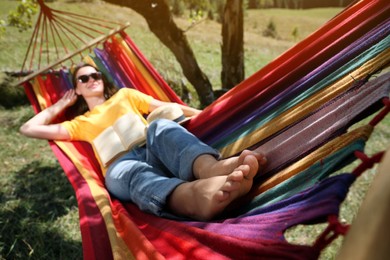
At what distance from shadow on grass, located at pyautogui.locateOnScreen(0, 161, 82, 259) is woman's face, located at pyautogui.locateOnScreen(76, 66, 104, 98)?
702 mm

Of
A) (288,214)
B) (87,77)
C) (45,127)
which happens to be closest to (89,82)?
(87,77)

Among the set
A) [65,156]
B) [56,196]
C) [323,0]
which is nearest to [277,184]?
[65,156]

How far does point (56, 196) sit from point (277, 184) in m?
1.75

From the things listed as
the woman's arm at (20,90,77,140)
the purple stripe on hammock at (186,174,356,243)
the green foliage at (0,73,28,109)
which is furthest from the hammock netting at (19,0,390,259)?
the green foliage at (0,73,28,109)

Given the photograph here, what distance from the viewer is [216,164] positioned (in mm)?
1287

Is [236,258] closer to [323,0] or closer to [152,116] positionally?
[152,116]

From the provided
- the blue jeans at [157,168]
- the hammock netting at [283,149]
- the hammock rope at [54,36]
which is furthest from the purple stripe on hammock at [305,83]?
the hammock rope at [54,36]

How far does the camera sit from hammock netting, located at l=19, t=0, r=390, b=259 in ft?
2.97

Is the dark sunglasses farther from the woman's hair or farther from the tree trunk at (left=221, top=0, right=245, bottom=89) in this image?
the tree trunk at (left=221, top=0, right=245, bottom=89)

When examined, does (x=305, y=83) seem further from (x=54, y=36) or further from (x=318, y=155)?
(x=54, y=36)

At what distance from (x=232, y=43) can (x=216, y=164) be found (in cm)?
250

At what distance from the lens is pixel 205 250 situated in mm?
1008

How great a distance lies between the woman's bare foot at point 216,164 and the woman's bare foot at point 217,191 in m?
0.03

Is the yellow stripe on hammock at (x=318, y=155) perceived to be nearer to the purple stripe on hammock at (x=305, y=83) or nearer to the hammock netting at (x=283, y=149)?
the hammock netting at (x=283, y=149)
